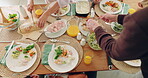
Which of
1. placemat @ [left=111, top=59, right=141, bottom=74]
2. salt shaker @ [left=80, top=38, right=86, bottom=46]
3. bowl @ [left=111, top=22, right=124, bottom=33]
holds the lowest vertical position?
placemat @ [left=111, top=59, right=141, bottom=74]

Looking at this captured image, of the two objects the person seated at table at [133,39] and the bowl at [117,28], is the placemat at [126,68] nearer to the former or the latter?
the person seated at table at [133,39]

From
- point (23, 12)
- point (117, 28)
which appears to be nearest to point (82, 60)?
point (117, 28)

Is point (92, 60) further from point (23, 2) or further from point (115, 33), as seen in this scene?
point (23, 2)

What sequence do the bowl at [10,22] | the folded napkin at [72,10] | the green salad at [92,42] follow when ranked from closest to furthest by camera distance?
1. the green salad at [92,42]
2. the bowl at [10,22]
3. the folded napkin at [72,10]

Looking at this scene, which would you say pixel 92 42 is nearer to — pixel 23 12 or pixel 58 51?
pixel 58 51

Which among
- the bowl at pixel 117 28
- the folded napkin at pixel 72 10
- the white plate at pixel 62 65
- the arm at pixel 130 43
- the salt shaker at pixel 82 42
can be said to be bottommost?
the white plate at pixel 62 65

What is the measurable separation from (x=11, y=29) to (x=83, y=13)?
0.92 meters

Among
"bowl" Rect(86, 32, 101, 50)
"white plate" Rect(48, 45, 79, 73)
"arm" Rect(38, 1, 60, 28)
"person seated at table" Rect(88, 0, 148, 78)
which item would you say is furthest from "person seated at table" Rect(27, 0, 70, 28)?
"person seated at table" Rect(88, 0, 148, 78)

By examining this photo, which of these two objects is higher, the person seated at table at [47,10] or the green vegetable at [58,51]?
the person seated at table at [47,10]

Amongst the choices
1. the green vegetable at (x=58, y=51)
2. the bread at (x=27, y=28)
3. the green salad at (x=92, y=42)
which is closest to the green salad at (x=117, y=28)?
the green salad at (x=92, y=42)

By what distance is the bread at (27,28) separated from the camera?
4.83 feet

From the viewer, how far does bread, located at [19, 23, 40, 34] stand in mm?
1472

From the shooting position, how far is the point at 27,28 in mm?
1480

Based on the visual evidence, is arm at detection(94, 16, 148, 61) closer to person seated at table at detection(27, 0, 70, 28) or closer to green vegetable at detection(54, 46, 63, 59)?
green vegetable at detection(54, 46, 63, 59)
